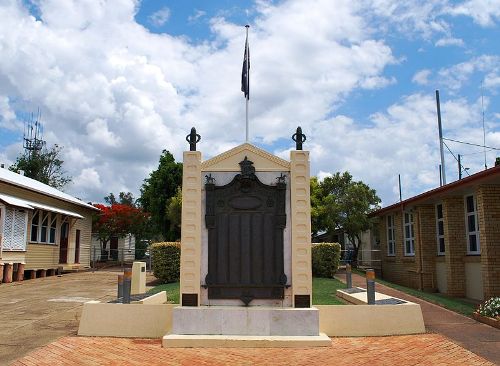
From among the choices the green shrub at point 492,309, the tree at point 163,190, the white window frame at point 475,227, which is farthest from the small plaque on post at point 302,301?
the tree at point 163,190

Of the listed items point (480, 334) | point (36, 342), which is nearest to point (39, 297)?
point (36, 342)

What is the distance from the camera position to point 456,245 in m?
14.8

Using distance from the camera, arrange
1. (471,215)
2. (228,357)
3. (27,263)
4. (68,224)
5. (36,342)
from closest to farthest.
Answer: (228,357) < (36,342) < (471,215) < (27,263) < (68,224)

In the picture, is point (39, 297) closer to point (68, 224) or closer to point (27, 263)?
point (27, 263)

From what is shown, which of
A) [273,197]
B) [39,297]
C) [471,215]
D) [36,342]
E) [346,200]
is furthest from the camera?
[346,200]

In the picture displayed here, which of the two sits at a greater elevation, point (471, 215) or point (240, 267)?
point (471, 215)

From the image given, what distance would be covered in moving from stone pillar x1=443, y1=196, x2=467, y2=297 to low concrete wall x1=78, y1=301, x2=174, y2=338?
31.9 ft

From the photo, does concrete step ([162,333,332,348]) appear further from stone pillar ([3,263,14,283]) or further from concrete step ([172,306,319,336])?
stone pillar ([3,263,14,283])

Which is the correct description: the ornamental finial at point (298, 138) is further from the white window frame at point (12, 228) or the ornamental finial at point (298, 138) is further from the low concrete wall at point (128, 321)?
the white window frame at point (12, 228)

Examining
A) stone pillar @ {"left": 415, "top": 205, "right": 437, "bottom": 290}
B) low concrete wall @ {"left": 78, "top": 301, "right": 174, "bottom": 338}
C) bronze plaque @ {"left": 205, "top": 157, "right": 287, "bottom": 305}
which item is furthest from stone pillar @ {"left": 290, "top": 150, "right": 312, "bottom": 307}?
stone pillar @ {"left": 415, "top": 205, "right": 437, "bottom": 290}

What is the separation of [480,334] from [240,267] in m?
4.55

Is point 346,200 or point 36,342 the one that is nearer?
point 36,342

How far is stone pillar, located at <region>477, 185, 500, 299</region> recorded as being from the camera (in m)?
12.4

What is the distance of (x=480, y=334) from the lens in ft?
28.5
